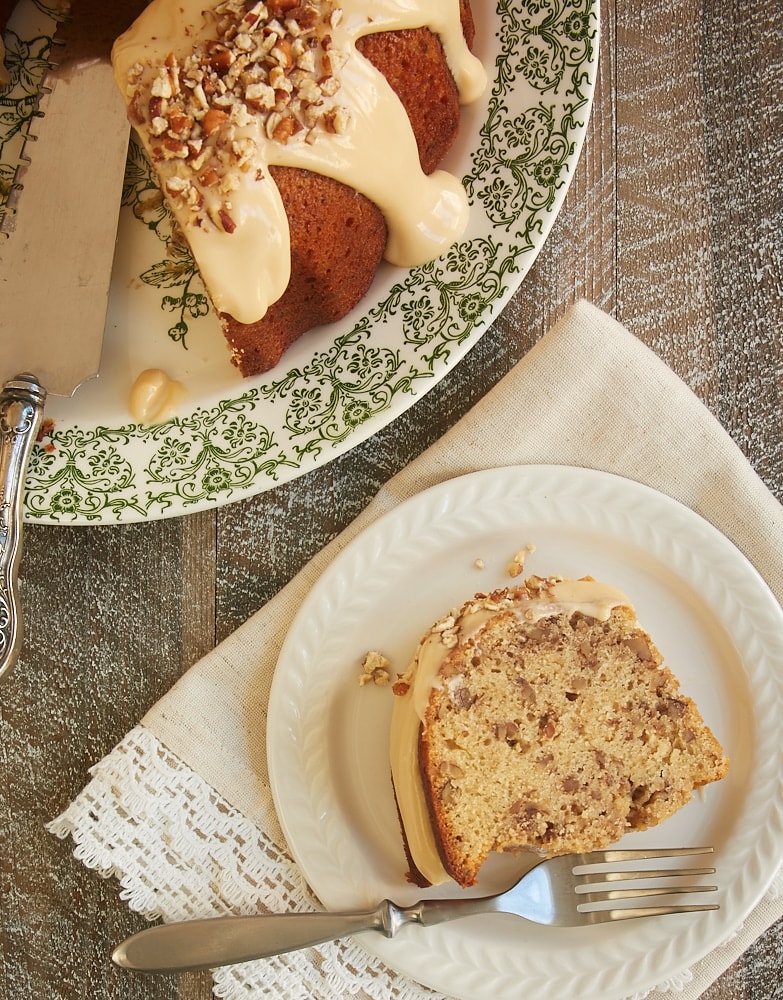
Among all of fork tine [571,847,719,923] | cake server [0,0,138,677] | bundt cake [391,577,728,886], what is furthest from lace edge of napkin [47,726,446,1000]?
cake server [0,0,138,677]

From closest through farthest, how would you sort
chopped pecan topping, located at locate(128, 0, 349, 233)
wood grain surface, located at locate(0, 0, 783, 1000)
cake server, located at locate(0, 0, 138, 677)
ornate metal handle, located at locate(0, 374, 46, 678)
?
chopped pecan topping, located at locate(128, 0, 349, 233)
ornate metal handle, located at locate(0, 374, 46, 678)
cake server, located at locate(0, 0, 138, 677)
wood grain surface, located at locate(0, 0, 783, 1000)

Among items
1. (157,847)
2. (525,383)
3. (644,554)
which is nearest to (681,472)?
(644,554)

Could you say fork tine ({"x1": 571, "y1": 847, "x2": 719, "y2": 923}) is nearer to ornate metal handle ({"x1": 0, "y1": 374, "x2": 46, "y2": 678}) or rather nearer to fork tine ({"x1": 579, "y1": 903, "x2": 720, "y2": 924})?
fork tine ({"x1": 579, "y1": 903, "x2": 720, "y2": 924})

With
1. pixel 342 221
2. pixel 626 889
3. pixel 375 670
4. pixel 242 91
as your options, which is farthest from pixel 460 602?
pixel 242 91

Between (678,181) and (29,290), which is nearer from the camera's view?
(29,290)

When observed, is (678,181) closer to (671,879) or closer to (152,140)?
(152,140)

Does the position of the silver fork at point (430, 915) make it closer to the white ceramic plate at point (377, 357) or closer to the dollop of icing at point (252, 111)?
the white ceramic plate at point (377, 357)
